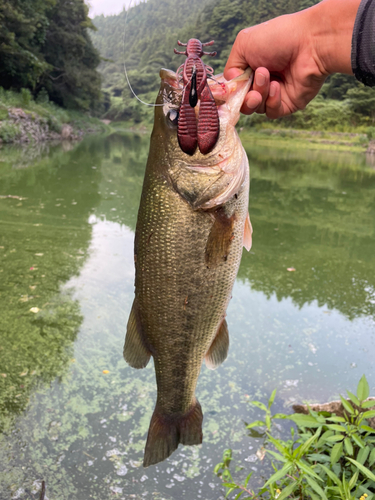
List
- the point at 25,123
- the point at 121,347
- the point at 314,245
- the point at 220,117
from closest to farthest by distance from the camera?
the point at 220,117 < the point at 121,347 < the point at 314,245 < the point at 25,123

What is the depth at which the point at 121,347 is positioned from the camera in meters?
3.41

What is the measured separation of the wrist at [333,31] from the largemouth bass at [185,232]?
43 centimetres

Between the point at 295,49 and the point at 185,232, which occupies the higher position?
the point at 295,49

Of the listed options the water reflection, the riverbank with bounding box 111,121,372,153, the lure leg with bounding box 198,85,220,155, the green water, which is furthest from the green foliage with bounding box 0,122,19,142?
A: the riverbank with bounding box 111,121,372,153

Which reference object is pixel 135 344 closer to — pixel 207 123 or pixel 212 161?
pixel 212 161

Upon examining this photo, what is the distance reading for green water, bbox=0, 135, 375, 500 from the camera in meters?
2.32

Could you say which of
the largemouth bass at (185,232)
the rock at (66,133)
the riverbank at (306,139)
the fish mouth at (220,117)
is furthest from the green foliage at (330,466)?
the riverbank at (306,139)

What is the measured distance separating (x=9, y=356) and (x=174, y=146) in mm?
2514

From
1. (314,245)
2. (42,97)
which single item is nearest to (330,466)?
(314,245)

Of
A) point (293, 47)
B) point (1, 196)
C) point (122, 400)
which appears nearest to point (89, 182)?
point (1, 196)

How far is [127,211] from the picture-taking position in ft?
24.7

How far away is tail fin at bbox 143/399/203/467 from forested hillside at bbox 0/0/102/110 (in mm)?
18846

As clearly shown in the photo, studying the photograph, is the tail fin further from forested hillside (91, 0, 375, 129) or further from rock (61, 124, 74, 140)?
rock (61, 124, 74, 140)

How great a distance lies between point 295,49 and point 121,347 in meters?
2.61
